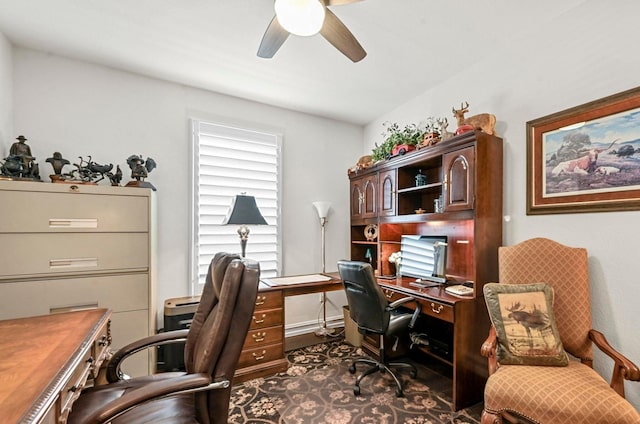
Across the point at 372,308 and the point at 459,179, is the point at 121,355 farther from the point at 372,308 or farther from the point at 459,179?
the point at 459,179

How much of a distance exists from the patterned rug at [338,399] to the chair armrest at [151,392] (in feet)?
3.72

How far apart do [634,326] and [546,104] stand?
5.09 ft

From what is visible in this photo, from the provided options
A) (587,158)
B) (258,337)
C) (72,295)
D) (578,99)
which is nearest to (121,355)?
(72,295)

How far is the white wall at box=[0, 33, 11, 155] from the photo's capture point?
210cm

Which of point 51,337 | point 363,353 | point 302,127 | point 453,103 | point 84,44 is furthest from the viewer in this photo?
point 302,127

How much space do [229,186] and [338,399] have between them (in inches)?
91.0

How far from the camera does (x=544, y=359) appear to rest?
1627 millimetres

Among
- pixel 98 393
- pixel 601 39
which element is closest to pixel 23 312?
pixel 98 393

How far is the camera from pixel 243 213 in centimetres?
270

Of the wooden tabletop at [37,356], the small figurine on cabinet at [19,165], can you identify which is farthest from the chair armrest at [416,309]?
the small figurine on cabinet at [19,165]

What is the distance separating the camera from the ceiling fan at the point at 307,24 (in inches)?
53.5

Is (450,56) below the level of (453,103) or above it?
above

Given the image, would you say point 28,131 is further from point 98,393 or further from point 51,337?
point 98,393

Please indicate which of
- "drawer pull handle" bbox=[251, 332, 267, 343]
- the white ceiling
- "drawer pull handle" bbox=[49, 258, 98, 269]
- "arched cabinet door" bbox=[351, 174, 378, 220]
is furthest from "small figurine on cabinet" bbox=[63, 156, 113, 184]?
"arched cabinet door" bbox=[351, 174, 378, 220]
